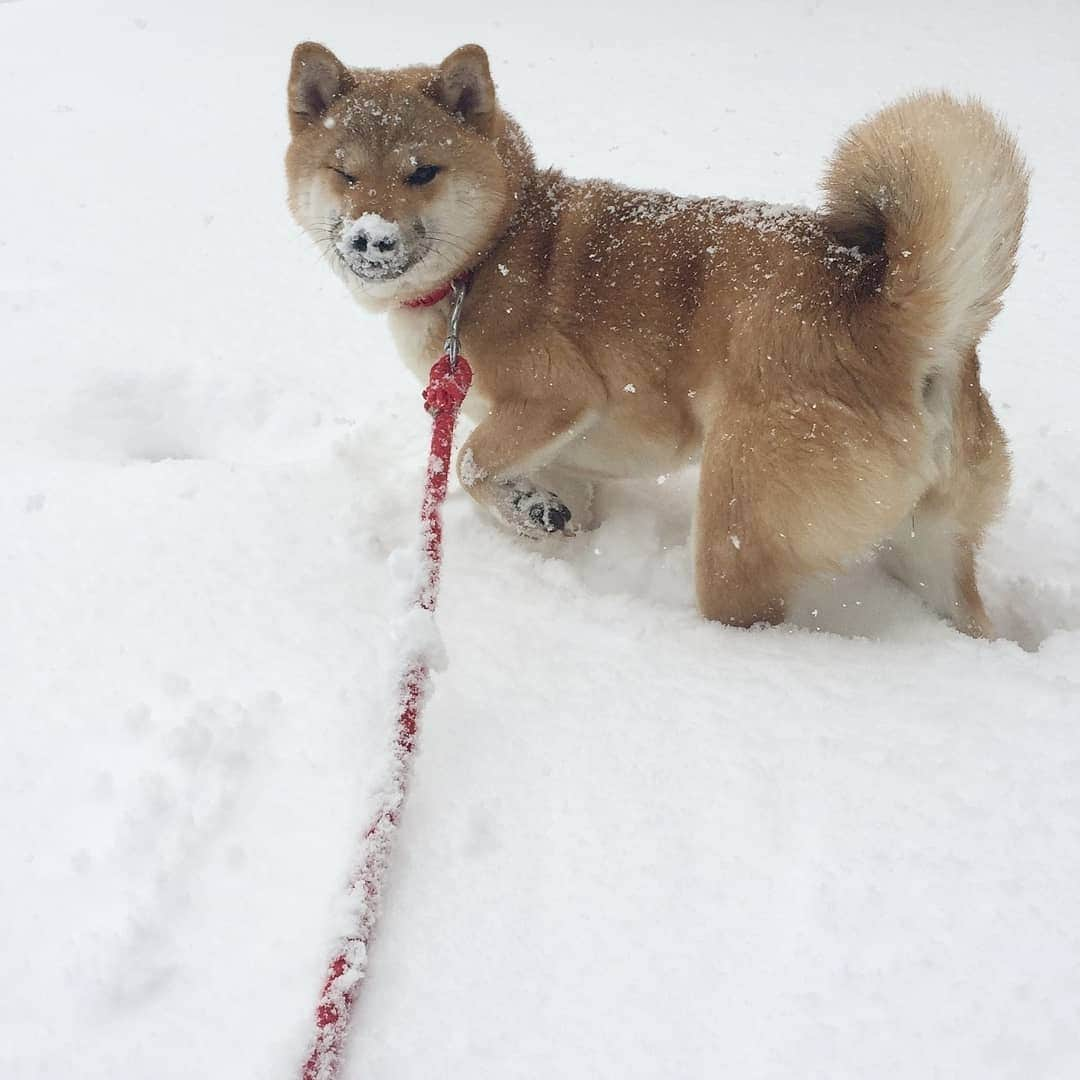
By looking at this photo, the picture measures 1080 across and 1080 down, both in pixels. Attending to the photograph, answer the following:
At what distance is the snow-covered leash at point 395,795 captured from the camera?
50.8 inches

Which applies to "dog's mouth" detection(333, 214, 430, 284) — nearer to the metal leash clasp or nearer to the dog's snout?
the dog's snout

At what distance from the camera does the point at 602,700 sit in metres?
1.94

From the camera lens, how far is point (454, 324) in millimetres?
2494

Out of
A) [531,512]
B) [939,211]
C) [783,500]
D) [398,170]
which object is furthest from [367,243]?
[939,211]

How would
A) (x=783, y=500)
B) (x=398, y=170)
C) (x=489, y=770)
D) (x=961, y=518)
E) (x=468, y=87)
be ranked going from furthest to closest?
(x=468, y=87) → (x=398, y=170) → (x=961, y=518) → (x=783, y=500) → (x=489, y=770)

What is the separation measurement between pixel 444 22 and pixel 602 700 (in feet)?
29.8

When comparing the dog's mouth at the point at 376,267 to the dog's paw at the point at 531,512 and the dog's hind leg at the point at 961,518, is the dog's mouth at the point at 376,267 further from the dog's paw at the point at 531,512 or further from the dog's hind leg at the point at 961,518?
the dog's hind leg at the point at 961,518

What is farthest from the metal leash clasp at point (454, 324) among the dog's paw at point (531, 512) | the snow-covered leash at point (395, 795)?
the dog's paw at point (531, 512)

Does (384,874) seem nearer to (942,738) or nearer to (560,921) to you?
(560,921)

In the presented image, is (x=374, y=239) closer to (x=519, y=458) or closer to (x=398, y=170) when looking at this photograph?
(x=398, y=170)

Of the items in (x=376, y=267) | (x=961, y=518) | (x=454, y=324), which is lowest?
(x=961, y=518)

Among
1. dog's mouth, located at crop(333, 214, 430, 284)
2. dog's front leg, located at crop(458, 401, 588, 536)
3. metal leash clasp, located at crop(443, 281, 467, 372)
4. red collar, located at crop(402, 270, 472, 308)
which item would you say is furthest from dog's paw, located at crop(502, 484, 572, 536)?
dog's mouth, located at crop(333, 214, 430, 284)

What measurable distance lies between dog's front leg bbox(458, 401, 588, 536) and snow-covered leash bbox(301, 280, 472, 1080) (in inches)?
9.5

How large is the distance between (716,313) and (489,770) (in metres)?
1.36
